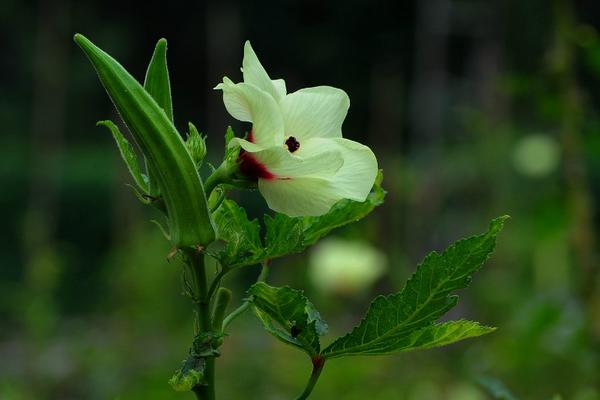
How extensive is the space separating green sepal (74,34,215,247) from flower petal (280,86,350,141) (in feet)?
0.24

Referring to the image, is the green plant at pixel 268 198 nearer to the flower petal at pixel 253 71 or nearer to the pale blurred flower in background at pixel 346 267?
the flower petal at pixel 253 71

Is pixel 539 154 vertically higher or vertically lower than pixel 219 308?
lower

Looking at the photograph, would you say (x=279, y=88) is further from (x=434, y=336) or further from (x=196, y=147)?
(x=434, y=336)

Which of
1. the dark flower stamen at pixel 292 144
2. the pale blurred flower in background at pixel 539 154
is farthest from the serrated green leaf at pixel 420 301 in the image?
the pale blurred flower in background at pixel 539 154

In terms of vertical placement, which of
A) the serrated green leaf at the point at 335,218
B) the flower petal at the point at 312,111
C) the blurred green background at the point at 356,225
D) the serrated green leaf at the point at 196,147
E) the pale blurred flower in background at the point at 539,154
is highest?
the flower petal at the point at 312,111

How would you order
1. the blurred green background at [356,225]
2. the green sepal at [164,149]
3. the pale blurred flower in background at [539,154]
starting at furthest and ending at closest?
the pale blurred flower in background at [539,154]
the blurred green background at [356,225]
the green sepal at [164,149]

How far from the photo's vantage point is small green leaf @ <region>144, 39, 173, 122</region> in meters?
0.62

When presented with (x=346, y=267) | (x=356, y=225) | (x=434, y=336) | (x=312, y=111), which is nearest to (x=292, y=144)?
(x=312, y=111)

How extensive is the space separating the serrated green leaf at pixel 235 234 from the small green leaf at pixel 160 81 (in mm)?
75

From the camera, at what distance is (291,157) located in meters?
0.60

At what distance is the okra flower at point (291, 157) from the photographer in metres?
0.60

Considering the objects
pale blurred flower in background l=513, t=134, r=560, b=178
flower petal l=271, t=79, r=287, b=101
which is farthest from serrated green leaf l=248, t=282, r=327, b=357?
pale blurred flower in background l=513, t=134, r=560, b=178

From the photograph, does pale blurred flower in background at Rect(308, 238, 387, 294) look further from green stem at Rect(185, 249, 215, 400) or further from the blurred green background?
green stem at Rect(185, 249, 215, 400)

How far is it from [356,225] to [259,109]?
2.80 meters
